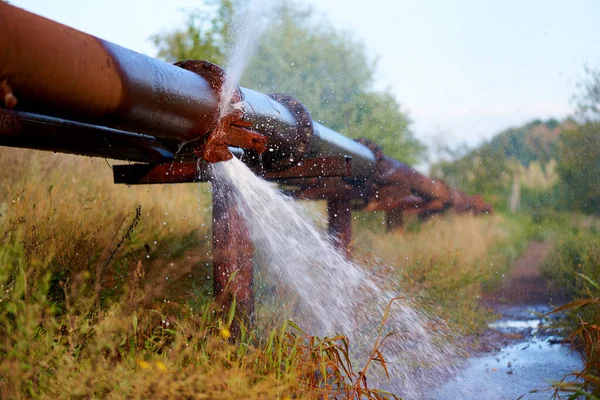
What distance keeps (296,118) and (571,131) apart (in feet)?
32.3

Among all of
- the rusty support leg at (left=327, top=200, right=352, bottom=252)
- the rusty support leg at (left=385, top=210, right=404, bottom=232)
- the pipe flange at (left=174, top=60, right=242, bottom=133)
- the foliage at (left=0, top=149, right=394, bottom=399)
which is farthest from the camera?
the rusty support leg at (left=385, top=210, right=404, bottom=232)

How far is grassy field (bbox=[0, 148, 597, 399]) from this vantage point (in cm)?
253

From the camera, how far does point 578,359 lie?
197 inches

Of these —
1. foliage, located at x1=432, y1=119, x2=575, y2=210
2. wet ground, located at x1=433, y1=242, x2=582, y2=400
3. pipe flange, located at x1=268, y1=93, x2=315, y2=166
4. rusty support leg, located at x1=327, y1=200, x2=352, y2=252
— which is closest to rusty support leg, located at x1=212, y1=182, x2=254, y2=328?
pipe flange, located at x1=268, y1=93, x2=315, y2=166

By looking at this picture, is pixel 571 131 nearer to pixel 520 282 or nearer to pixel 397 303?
pixel 520 282

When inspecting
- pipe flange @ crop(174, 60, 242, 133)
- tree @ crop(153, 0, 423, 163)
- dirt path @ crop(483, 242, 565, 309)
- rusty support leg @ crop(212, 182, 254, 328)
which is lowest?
dirt path @ crop(483, 242, 565, 309)

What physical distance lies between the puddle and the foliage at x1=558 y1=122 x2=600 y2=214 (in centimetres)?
693

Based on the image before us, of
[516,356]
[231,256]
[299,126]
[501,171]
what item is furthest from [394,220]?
[501,171]

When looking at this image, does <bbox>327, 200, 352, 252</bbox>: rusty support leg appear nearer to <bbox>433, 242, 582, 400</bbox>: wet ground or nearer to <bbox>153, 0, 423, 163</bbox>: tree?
<bbox>433, 242, 582, 400</bbox>: wet ground

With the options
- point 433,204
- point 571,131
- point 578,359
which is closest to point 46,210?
point 578,359

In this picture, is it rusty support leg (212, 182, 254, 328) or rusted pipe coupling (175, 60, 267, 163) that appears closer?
rusted pipe coupling (175, 60, 267, 163)

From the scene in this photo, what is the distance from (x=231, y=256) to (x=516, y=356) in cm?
290

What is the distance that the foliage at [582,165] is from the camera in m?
12.1

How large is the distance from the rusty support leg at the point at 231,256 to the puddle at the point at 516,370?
140 cm
